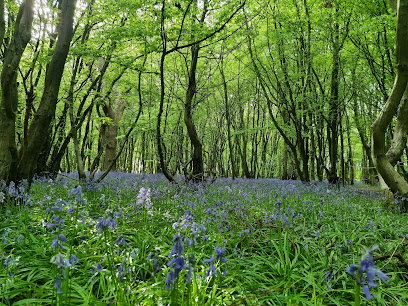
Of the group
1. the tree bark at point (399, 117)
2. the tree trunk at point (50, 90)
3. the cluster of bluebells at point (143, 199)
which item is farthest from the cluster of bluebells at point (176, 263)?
the tree bark at point (399, 117)

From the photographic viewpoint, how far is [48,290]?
2.07m

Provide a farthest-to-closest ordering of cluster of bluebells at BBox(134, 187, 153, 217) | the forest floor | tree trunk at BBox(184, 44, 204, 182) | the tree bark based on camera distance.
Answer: tree trunk at BBox(184, 44, 204, 182), the tree bark, cluster of bluebells at BBox(134, 187, 153, 217), the forest floor

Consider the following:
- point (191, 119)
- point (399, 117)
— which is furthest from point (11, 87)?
point (399, 117)

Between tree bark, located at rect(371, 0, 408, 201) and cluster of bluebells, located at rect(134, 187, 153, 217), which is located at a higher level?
tree bark, located at rect(371, 0, 408, 201)

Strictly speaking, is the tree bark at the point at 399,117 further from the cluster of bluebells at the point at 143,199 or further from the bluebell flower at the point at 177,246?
the bluebell flower at the point at 177,246

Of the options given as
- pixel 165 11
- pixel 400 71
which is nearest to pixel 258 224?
pixel 400 71

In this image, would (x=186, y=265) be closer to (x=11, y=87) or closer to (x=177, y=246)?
(x=177, y=246)

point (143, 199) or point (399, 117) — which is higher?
point (399, 117)

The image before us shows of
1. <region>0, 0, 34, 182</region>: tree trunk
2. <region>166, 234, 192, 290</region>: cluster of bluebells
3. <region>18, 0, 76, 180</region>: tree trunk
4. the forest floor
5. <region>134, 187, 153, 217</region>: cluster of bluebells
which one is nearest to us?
<region>166, 234, 192, 290</region>: cluster of bluebells

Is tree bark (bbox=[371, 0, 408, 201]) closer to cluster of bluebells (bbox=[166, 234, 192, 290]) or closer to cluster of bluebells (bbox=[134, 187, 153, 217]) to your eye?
cluster of bluebells (bbox=[134, 187, 153, 217])

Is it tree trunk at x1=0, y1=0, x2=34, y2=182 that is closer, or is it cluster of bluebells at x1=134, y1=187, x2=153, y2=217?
cluster of bluebells at x1=134, y1=187, x2=153, y2=217

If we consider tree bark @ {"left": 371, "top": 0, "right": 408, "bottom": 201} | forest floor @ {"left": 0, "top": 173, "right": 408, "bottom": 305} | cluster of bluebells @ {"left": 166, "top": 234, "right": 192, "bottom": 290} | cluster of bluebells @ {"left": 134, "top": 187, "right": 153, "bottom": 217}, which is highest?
tree bark @ {"left": 371, "top": 0, "right": 408, "bottom": 201}

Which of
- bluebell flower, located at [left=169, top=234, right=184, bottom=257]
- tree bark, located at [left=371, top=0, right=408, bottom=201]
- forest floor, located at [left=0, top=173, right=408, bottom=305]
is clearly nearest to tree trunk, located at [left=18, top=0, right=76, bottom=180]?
forest floor, located at [left=0, top=173, right=408, bottom=305]

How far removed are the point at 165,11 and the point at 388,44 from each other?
29.4ft
